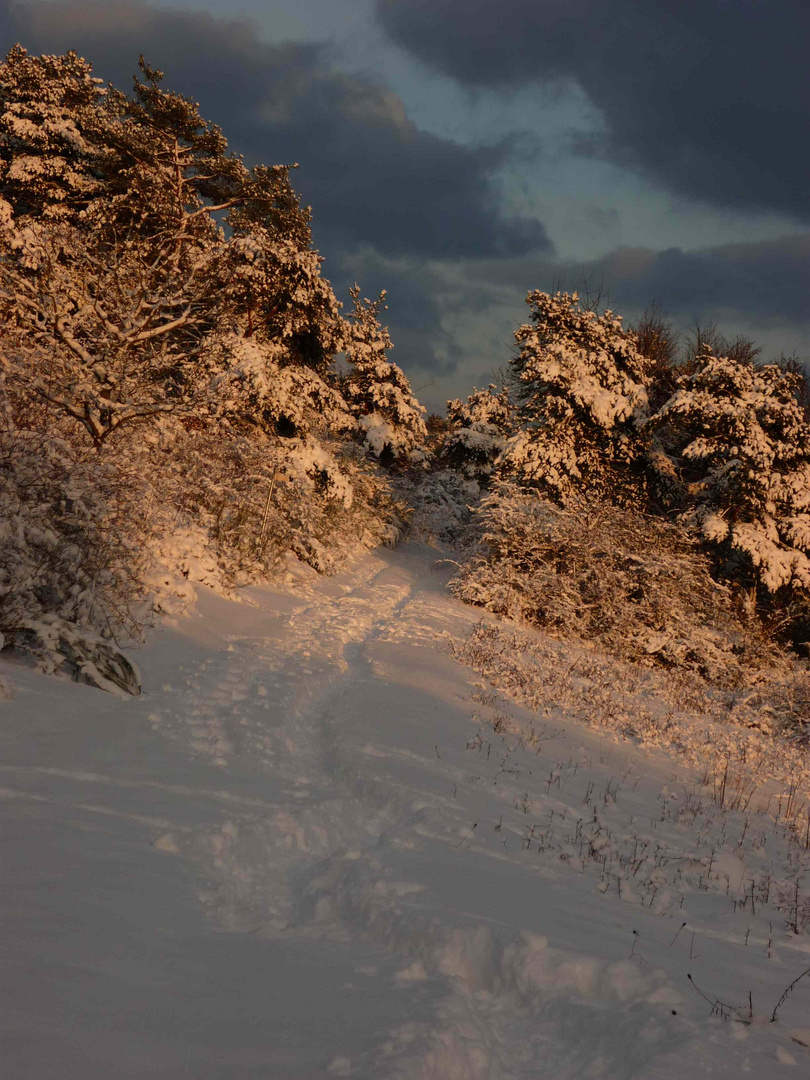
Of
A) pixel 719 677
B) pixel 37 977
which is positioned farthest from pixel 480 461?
pixel 37 977

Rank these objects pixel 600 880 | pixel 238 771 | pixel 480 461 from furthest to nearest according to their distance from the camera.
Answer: pixel 480 461, pixel 238 771, pixel 600 880

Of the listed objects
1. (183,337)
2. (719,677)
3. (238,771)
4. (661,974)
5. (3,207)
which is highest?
(3,207)

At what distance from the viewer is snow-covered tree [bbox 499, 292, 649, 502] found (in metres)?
17.2

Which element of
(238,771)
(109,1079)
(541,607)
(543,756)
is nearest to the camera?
(109,1079)

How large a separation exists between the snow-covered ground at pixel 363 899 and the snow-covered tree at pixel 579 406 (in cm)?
1189

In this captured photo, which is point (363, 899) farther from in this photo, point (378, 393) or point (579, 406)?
point (378, 393)

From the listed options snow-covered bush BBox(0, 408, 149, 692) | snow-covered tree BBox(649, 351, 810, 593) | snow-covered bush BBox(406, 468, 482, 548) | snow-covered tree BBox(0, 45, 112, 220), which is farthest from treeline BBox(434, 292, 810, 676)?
snow-covered tree BBox(0, 45, 112, 220)

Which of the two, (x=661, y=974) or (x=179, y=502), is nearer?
(x=661, y=974)

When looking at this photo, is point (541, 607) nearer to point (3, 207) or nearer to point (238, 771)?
point (238, 771)

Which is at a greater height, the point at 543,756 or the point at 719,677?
the point at 719,677

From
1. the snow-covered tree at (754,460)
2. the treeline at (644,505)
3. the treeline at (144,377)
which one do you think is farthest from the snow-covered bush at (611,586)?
the treeline at (144,377)

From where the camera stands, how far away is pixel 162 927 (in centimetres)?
279

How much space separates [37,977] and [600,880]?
350 cm

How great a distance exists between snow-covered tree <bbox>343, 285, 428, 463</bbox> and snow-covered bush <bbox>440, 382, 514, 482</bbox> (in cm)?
527
